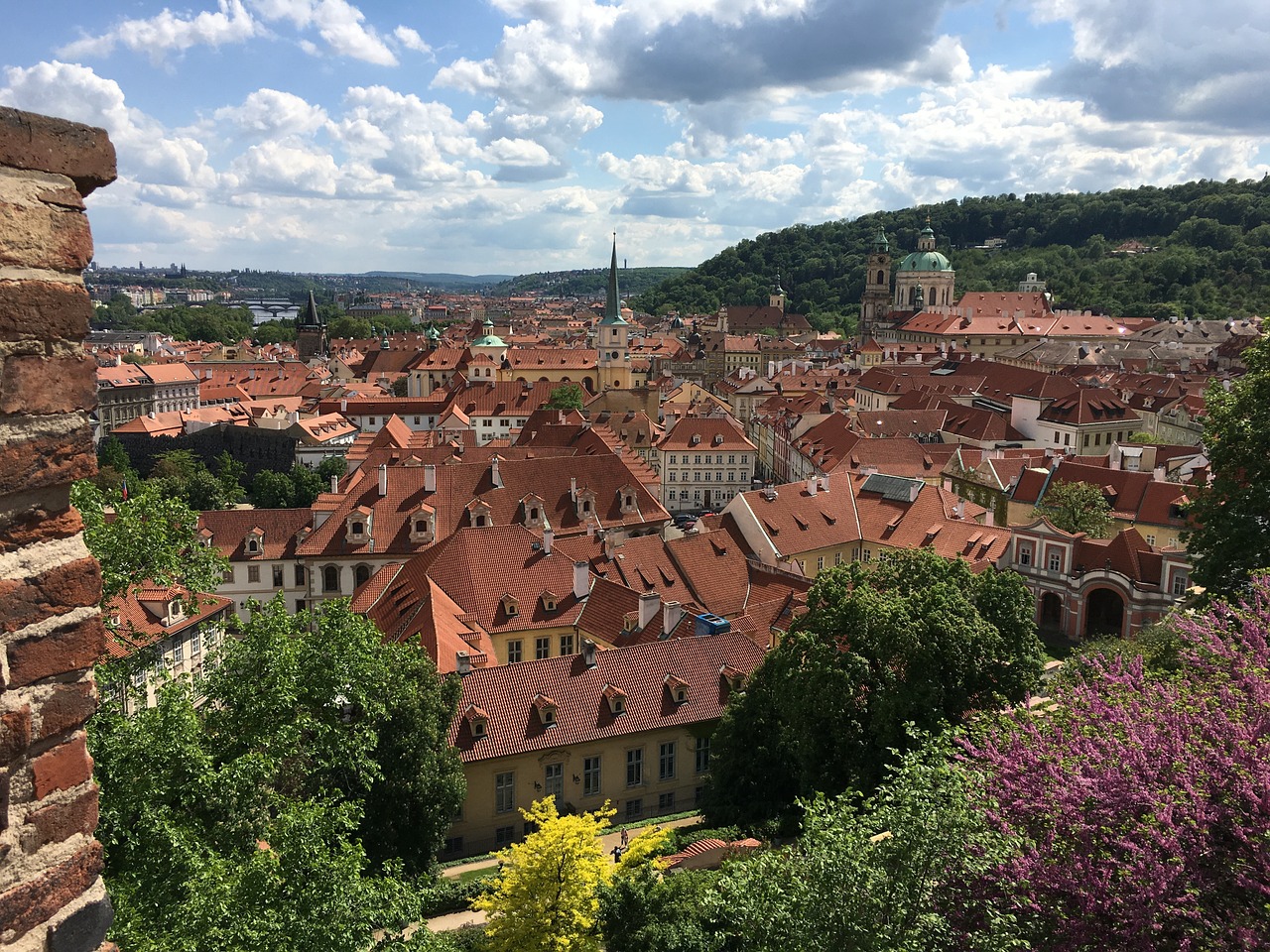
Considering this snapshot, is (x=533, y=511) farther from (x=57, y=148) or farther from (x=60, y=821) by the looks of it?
(x=57, y=148)

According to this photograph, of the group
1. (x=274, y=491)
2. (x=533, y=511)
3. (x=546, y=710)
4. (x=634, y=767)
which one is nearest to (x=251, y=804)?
(x=546, y=710)

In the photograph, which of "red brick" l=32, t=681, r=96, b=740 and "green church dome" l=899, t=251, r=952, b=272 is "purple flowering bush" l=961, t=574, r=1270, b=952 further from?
"green church dome" l=899, t=251, r=952, b=272

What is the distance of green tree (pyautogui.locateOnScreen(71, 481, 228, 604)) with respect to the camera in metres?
15.3

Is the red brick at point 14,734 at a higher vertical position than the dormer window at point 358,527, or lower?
higher

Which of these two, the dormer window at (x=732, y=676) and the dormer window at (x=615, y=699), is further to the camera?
the dormer window at (x=732, y=676)

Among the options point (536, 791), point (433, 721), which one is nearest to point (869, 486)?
point (536, 791)

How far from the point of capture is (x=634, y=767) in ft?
94.3

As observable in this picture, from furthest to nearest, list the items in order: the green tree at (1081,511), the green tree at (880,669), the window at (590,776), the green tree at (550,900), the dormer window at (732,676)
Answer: the green tree at (1081,511) < the dormer window at (732,676) < the window at (590,776) < the green tree at (880,669) < the green tree at (550,900)

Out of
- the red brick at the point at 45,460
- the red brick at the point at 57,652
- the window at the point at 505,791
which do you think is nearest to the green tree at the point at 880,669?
the window at the point at 505,791

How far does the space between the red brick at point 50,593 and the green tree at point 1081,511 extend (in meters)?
46.0

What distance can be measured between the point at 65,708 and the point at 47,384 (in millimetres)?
1171

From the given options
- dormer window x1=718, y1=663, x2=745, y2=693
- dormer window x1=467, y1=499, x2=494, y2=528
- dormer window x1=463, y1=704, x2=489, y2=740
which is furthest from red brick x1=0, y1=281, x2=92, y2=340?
dormer window x1=467, y1=499, x2=494, y2=528

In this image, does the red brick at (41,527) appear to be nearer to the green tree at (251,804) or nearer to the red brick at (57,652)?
the red brick at (57,652)

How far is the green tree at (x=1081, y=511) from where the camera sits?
4575 cm
